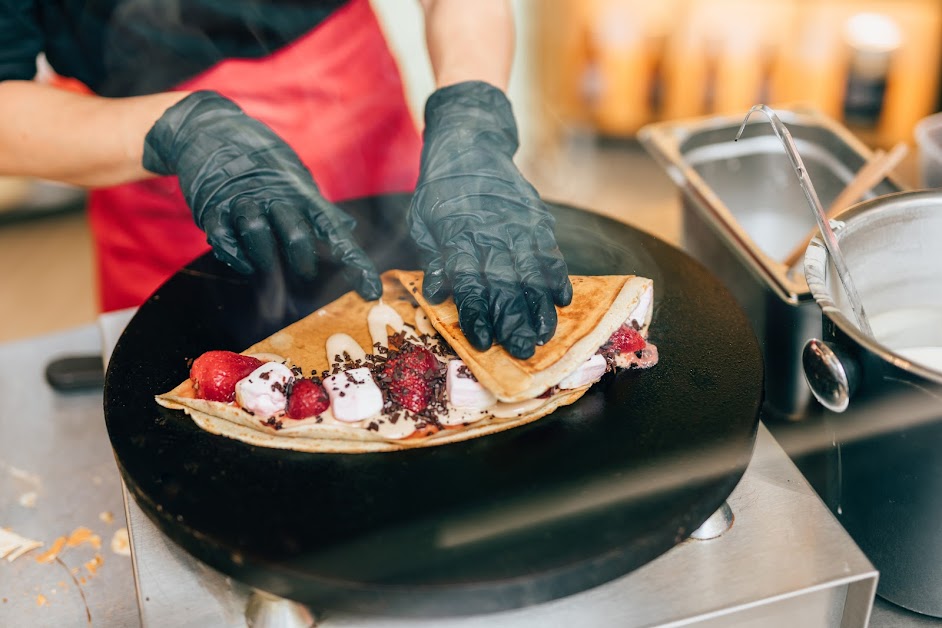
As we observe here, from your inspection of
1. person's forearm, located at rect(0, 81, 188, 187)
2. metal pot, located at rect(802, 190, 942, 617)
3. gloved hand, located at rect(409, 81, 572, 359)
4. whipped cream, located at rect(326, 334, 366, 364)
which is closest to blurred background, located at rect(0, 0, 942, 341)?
person's forearm, located at rect(0, 81, 188, 187)

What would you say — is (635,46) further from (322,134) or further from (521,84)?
(322,134)

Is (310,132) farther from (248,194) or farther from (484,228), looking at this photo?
(484,228)

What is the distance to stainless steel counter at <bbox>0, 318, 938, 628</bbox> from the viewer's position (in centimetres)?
114

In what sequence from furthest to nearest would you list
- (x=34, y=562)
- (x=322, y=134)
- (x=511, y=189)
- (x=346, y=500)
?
(x=322, y=134) → (x=511, y=189) → (x=34, y=562) → (x=346, y=500)

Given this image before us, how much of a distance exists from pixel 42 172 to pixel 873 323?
67.4 inches

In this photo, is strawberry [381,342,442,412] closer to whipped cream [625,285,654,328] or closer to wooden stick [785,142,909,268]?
whipped cream [625,285,654,328]

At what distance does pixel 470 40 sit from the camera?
199 centimetres

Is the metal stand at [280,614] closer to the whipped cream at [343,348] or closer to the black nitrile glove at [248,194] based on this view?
the whipped cream at [343,348]

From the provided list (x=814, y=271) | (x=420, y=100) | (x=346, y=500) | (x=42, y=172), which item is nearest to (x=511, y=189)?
(x=814, y=271)

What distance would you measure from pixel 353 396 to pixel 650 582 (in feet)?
1.67

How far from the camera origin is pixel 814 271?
1.26 meters

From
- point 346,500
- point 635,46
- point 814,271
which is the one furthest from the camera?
point 635,46

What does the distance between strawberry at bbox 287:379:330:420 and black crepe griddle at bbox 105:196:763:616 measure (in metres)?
0.09

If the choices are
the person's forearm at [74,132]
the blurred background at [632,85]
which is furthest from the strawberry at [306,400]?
the blurred background at [632,85]
